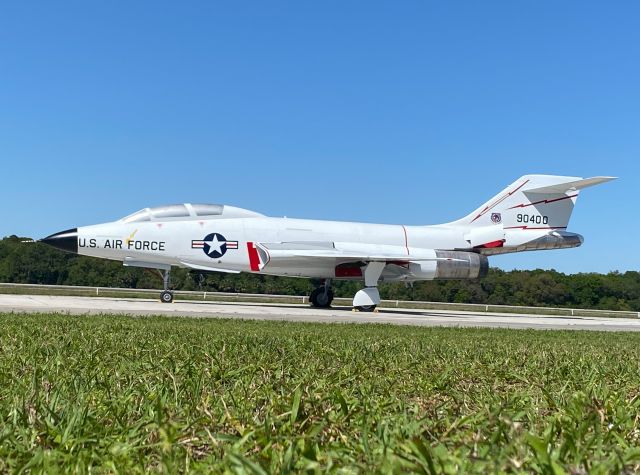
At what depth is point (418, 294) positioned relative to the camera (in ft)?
174

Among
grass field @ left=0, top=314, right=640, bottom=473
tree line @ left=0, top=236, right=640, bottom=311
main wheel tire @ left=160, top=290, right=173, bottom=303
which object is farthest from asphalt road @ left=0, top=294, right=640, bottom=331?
tree line @ left=0, top=236, right=640, bottom=311

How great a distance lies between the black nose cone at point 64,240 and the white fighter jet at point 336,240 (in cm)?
3

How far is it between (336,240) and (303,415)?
2293cm

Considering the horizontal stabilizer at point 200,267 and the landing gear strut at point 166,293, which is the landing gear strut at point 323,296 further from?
the landing gear strut at point 166,293

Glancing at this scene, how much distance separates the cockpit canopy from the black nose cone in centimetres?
175

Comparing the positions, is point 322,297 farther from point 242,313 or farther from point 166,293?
point 242,313

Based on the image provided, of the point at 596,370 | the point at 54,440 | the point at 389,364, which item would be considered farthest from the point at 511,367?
the point at 54,440

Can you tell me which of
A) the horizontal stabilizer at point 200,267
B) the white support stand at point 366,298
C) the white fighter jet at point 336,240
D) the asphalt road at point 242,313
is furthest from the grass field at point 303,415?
the white support stand at point 366,298

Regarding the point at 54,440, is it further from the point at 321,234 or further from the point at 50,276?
the point at 50,276

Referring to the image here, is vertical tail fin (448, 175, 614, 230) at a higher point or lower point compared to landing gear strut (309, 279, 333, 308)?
higher

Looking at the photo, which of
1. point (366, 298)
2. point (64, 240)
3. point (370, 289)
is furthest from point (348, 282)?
point (64, 240)

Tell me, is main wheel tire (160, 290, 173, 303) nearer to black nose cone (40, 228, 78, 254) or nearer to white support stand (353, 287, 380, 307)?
black nose cone (40, 228, 78, 254)

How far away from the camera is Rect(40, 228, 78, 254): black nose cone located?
21844 millimetres

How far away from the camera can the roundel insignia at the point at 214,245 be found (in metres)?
22.8
